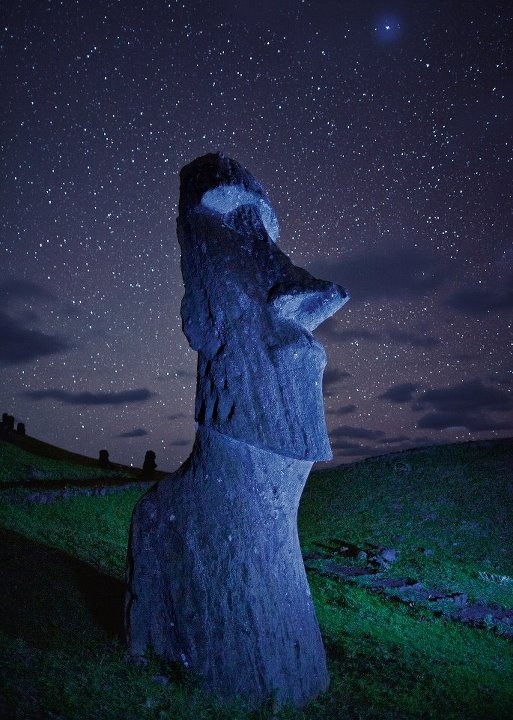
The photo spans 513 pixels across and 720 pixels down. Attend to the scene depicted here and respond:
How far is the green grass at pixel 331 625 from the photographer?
16.9 ft

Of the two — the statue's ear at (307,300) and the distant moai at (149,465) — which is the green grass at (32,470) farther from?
the statue's ear at (307,300)

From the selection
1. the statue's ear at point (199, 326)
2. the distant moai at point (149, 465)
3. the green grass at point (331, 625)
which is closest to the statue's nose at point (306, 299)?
the statue's ear at point (199, 326)

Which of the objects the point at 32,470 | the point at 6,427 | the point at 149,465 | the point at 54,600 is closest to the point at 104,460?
the point at 149,465

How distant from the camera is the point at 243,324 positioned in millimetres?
6500

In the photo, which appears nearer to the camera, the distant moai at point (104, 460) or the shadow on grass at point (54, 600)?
the shadow on grass at point (54, 600)

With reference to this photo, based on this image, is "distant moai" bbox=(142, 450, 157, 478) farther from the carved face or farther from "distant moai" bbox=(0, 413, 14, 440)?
the carved face

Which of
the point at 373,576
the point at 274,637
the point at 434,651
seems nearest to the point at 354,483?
the point at 373,576

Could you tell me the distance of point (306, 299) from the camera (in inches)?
265

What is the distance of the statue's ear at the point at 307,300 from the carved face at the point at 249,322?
0.04 feet

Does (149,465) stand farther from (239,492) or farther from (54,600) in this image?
(239,492)

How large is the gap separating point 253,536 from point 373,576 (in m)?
9.01

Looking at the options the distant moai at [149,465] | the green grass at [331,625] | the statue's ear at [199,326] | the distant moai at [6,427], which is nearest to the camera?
the green grass at [331,625]

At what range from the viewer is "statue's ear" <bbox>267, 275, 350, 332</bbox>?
6.62 m

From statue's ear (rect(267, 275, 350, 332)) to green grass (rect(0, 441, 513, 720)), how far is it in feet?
14.1
